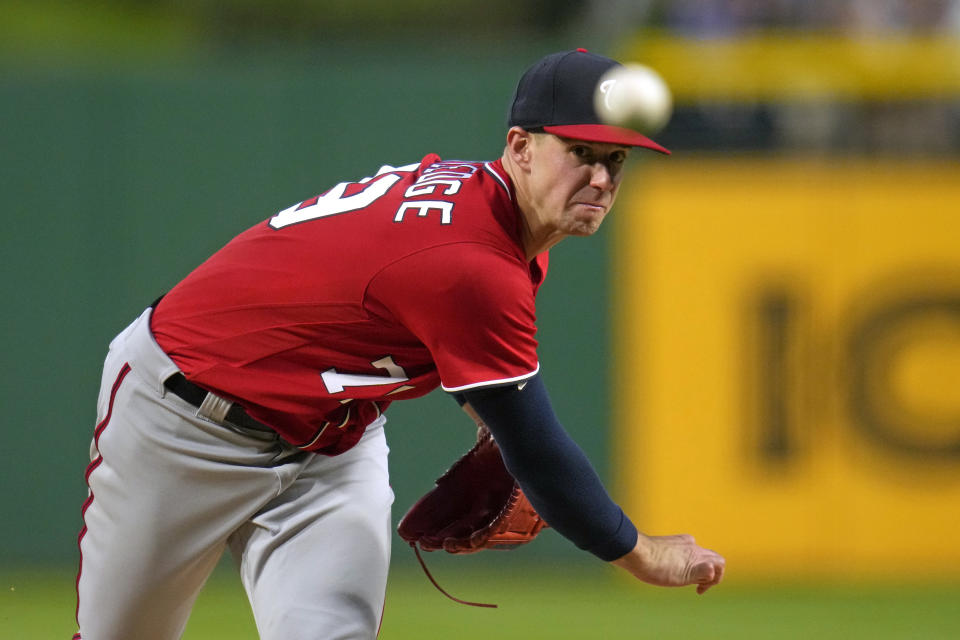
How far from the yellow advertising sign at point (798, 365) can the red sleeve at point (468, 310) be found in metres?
4.26

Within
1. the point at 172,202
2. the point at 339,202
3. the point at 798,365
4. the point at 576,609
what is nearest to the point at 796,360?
the point at 798,365

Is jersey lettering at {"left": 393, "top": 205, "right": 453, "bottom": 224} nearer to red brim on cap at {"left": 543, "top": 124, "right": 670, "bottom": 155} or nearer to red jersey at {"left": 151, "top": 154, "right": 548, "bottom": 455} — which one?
red jersey at {"left": 151, "top": 154, "right": 548, "bottom": 455}

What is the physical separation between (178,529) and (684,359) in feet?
13.9

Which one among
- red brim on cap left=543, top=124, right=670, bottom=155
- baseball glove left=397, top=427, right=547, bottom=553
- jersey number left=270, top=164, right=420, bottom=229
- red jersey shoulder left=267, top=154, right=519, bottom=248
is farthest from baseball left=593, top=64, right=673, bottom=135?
baseball glove left=397, top=427, right=547, bottom=553

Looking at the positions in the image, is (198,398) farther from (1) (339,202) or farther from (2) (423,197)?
(2) (423,197)

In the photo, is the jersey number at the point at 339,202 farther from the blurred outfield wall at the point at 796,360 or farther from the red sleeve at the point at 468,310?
the blurred outfield wall at the point at 796,360

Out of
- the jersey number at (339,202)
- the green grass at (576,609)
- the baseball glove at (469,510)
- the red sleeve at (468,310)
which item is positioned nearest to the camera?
the red sleeve at (468,310)

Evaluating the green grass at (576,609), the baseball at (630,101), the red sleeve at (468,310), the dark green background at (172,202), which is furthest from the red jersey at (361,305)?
the dark green background at (172,202)

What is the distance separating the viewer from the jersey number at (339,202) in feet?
10.5

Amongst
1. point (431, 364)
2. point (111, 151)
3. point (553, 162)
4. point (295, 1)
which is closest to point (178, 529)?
point (431, 364)

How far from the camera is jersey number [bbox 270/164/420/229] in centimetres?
321

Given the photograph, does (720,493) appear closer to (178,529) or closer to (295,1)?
(178,529)

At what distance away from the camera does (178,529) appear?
3.31 metres

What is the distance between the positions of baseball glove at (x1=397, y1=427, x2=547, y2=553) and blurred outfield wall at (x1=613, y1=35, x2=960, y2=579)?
138 inches
